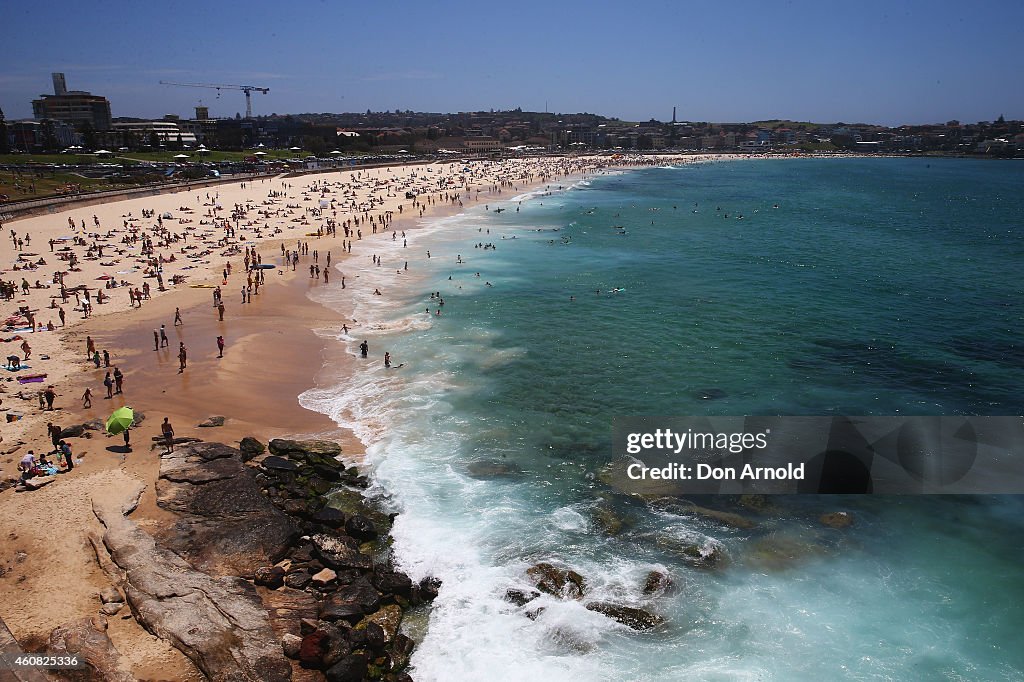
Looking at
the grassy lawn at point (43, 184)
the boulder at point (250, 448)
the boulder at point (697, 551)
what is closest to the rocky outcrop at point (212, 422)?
the boulder at point (250, 448)

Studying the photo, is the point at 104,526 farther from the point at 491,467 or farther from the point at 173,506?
the point at 491,467

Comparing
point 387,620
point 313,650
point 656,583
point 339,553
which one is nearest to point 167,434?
point 339,553

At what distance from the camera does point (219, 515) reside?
616 inches

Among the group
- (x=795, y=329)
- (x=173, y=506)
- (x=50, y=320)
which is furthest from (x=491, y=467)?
(x=50, y=320)

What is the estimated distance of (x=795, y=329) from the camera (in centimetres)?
3294

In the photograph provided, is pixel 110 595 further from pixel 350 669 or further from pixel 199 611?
pixel 350 669

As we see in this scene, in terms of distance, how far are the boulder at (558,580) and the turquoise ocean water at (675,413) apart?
21 centimetres

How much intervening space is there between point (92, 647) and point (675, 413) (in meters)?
18.0

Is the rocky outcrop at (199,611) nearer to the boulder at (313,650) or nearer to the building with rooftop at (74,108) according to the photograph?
the boulder at (313,650)

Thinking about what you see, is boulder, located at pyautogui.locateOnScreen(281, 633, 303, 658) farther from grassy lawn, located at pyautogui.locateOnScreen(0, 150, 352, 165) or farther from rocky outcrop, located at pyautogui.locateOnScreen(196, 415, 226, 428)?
grassy lawn, located at pyautogui.locateOnScreen(0, 150, 352, 165)

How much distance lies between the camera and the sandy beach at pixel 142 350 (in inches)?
523

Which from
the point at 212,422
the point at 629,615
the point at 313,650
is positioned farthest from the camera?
the point at 212,422

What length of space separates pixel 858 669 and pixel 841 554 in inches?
148

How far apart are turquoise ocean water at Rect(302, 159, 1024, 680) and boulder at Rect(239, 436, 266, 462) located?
3.35 meters
